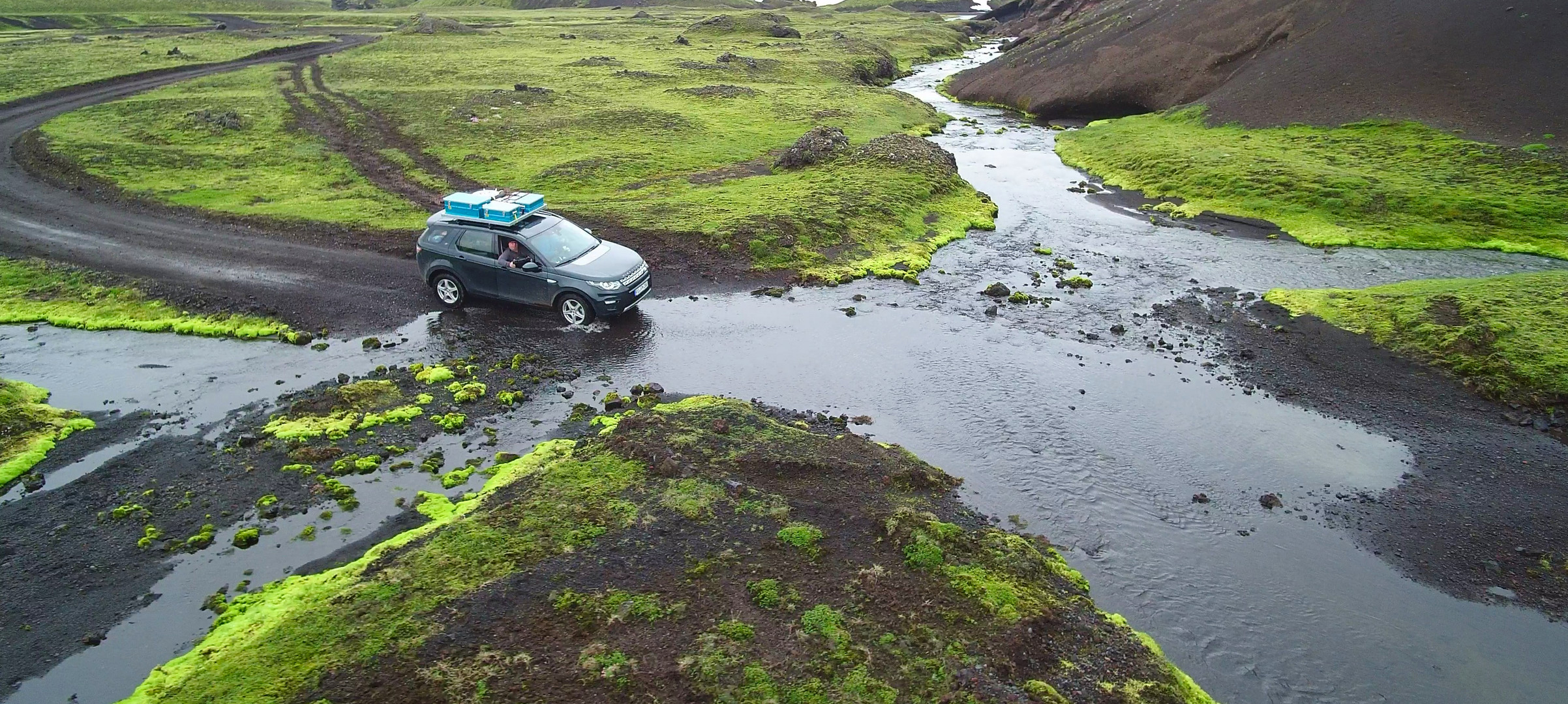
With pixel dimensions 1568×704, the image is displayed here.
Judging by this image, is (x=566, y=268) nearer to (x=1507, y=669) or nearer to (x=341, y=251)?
(x=341, y=251)

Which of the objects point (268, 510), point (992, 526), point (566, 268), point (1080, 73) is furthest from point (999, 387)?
point (1080, 73)

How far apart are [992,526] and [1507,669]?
759 cm

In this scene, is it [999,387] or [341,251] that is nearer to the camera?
[999,387]

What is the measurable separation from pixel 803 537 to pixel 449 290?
14.9 metres

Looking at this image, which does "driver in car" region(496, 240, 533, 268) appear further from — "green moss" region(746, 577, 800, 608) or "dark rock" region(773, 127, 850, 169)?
"dark rock" region(773, 127, 850, 169)

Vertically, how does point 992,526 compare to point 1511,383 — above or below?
below

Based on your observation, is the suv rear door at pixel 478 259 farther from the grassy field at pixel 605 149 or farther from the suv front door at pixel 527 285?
the grassy field at pixel 605 149

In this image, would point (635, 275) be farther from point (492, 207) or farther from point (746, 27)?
point (746, 27)

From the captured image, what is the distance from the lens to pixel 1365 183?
33469 mm

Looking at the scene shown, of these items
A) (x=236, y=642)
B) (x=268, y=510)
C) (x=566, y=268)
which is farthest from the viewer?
(x=566, y=268)

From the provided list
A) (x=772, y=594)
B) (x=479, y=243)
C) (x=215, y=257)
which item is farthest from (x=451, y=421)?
(x=215, y=257)

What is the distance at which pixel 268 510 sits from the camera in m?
14.0

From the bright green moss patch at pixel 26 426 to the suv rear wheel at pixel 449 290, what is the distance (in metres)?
8.32

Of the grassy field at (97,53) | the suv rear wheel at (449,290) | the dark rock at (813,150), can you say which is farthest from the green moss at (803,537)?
the grassy field at (97,53)
